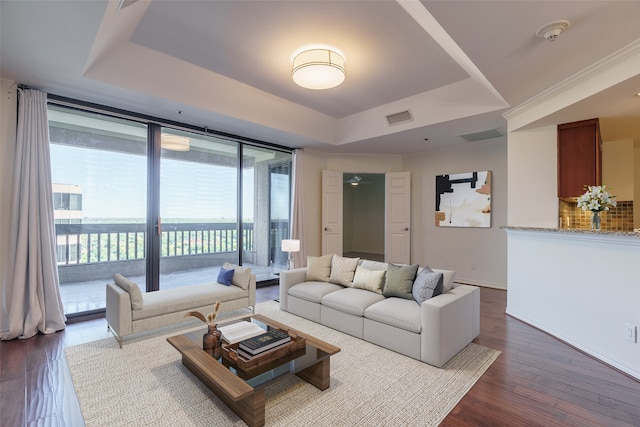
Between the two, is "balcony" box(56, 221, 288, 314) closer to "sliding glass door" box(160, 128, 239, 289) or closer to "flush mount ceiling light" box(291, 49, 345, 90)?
"sliding glass door" box(160, 128, 239, 289)

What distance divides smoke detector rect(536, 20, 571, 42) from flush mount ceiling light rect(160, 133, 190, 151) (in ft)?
15.2

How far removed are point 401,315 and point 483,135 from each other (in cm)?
401

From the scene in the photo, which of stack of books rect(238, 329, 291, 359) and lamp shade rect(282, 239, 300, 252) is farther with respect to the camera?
lamp shade rect(282, 239, 300, 252)

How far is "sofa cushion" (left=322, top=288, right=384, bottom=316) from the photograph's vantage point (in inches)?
128

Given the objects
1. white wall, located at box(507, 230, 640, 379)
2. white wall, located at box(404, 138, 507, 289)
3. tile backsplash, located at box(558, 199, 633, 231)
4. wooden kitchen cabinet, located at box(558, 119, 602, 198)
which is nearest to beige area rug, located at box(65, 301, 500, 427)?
white wall, located at box(507, 230, 640, 379)

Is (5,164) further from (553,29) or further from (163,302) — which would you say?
(553,29)

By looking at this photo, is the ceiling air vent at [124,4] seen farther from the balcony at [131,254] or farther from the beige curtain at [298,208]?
the beige curtain at [298,208]

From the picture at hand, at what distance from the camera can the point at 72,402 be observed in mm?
2139

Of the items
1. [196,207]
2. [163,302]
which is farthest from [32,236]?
[196,207]

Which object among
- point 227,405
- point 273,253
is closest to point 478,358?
point 227,405

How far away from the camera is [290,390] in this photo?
2279 millimetres

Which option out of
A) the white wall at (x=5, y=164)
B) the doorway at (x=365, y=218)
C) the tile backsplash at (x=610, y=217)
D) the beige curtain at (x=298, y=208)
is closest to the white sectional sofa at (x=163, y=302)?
the white wall at (x=5, y=164)

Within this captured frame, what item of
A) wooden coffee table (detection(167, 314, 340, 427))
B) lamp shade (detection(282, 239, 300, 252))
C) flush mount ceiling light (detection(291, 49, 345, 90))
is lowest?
wooden coffee table (detection(167, 314, 340, 427))

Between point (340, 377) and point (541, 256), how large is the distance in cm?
293
